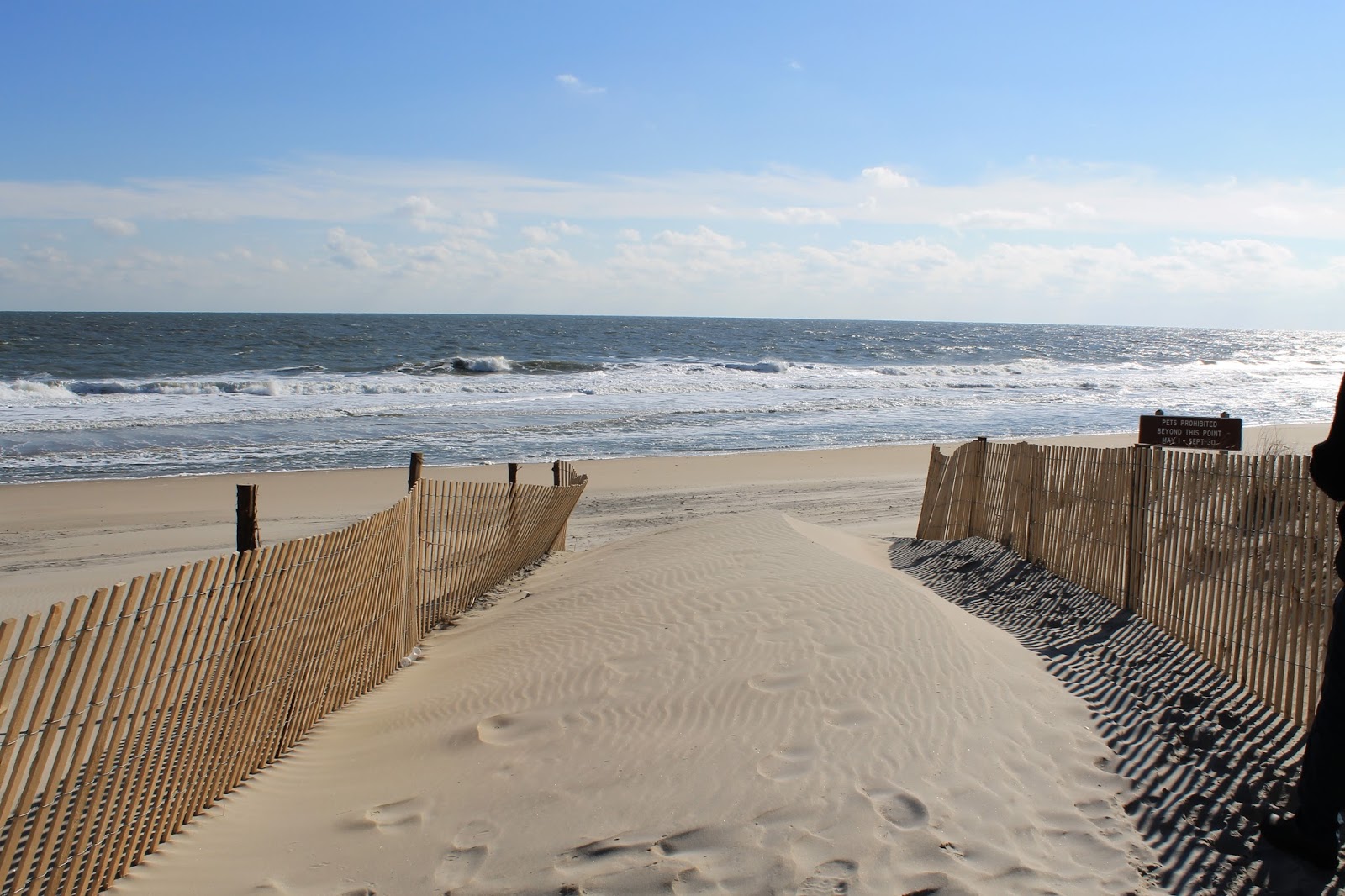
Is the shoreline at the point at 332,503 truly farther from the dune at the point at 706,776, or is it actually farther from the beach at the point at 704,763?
the dune at the point at 706,776

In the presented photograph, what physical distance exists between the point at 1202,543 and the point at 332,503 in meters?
13.3

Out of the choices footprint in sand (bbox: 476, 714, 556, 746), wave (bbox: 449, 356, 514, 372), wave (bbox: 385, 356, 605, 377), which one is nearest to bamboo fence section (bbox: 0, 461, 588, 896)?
footprint in sand (bbox: 476, 714, 556, 746)

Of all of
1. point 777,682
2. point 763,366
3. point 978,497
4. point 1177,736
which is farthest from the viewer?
point 763,366

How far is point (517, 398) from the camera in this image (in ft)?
119

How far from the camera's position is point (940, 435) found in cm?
2720

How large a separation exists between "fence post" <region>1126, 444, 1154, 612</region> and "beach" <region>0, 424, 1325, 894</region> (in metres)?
1.06

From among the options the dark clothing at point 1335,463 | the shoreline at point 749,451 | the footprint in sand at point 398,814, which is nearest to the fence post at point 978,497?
the dark clothing at point 1335,463

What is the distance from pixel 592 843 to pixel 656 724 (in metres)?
1.34

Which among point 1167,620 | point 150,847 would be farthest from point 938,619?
point 150,847

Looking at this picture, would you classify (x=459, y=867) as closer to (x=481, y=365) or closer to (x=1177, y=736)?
(x=1177, y=736)

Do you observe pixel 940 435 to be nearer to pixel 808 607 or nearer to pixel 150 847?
pixel 808 607

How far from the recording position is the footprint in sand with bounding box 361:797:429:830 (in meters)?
4.54

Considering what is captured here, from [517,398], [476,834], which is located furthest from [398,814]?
[517,398]

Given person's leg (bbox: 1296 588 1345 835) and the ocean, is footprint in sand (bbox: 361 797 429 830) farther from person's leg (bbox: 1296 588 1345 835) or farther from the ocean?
the ocean
